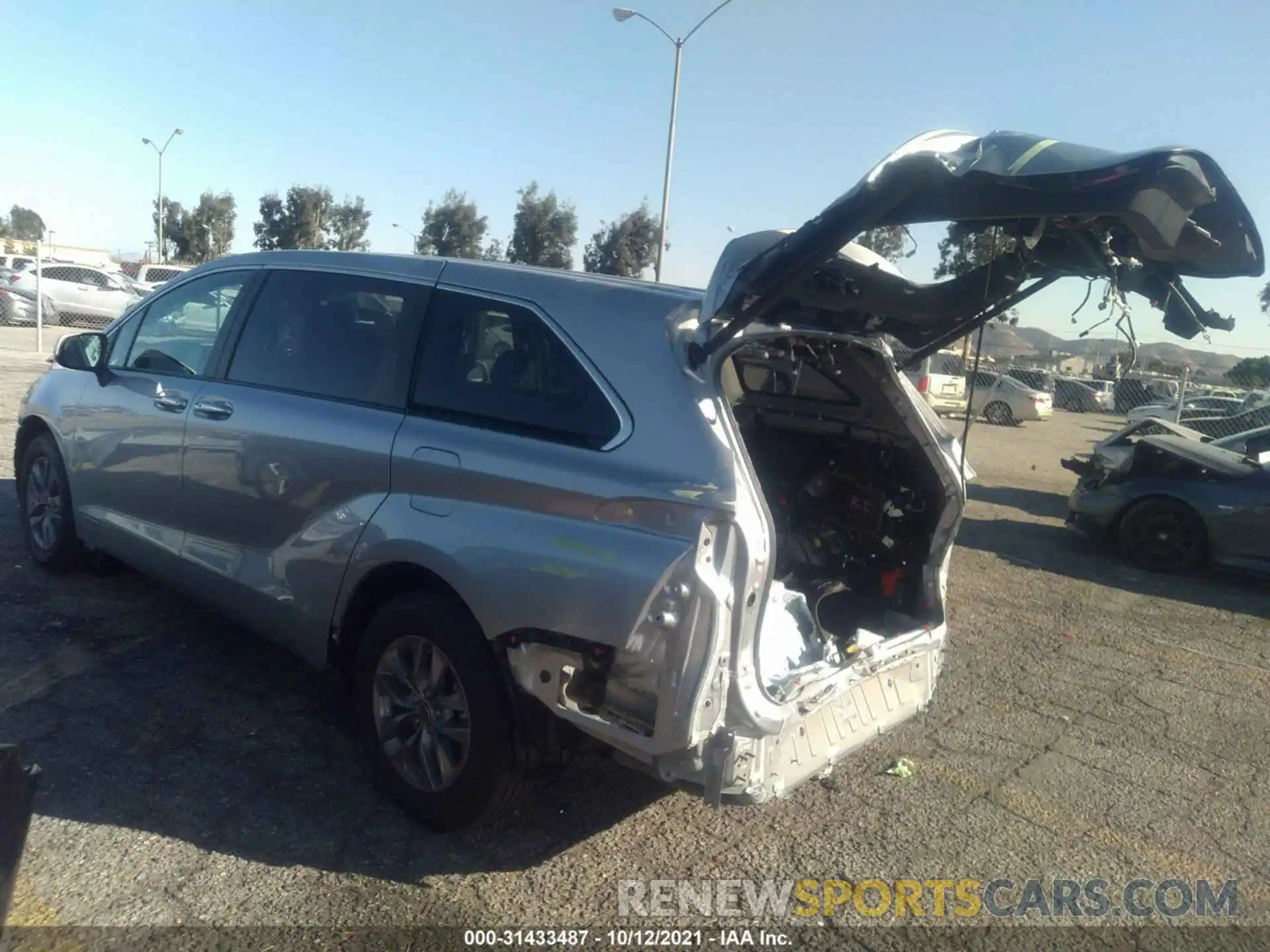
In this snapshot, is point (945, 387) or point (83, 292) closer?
point (83, 292)

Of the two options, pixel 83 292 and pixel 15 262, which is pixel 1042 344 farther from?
pixel 15 262

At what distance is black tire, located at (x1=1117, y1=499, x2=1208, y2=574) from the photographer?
27.8 ft

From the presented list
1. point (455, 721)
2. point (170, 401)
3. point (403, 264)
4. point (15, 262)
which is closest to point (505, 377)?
point (403, 264)

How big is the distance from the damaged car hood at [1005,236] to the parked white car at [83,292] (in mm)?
22063

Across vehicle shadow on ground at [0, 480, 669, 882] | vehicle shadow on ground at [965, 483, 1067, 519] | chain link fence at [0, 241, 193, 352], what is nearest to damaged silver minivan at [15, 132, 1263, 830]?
vehicle shadow on ground at [0, 480, 669, 882]

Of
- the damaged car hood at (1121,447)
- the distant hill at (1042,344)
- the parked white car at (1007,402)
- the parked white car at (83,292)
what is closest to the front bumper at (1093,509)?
the damaged car hood at (1121,447)

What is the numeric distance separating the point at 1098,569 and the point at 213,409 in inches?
286

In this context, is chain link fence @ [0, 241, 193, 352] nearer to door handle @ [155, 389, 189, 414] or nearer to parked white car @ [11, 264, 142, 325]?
parked white car @ [11, 264, 142, 325]

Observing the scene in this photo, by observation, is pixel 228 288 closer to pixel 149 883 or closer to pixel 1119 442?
pixel 149 883

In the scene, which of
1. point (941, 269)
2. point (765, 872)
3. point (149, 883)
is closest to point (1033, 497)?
point (941, 269)

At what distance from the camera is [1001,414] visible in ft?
86.6

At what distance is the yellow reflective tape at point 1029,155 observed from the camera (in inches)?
105

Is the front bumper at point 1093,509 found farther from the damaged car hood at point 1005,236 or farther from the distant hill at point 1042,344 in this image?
the damaged car hood at point 1005,236

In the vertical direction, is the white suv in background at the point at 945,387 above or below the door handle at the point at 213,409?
above
